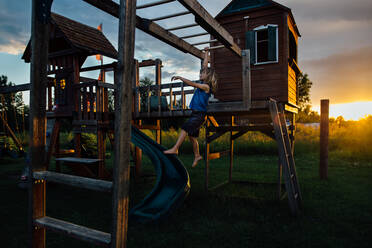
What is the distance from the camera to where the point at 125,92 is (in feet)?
8.89

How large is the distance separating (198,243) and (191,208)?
1857 millimetres

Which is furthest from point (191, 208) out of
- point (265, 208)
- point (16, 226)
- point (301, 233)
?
point (16, 226)

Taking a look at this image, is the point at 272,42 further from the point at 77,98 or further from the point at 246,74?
the point at 77,98

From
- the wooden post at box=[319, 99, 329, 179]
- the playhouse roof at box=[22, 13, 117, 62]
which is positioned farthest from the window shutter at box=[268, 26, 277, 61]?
the playhouse roof at box=[22, 13, 117, 62]

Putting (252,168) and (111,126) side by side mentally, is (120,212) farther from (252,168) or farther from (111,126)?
Answer: (252,168)

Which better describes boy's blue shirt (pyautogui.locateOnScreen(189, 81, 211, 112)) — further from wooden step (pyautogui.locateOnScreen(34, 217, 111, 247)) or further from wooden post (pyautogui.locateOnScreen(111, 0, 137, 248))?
wooden step (pyautogui.locateOnScreen(34, 217, 111, 247))

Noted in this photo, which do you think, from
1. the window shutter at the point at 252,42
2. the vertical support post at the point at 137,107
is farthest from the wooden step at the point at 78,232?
the window shutter at the point at 252,42

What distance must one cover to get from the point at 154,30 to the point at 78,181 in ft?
8.77

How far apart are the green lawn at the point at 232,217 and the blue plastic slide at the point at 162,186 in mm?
261

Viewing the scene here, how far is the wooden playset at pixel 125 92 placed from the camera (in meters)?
2.76

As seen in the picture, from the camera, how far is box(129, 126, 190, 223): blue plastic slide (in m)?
5.14

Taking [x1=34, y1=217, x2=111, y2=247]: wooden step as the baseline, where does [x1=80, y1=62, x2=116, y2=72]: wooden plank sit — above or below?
above

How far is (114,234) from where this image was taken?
106 inches

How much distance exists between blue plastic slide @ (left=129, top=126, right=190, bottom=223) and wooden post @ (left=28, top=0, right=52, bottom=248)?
1.98m
